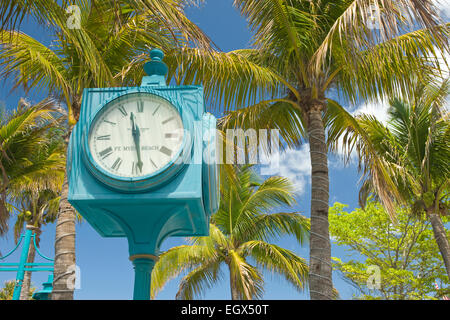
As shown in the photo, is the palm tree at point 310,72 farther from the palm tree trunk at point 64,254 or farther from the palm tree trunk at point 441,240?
the palm tree trunk at point 441,240

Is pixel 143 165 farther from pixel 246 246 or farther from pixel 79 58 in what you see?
pixel 246 246

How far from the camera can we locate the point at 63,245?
712 cm

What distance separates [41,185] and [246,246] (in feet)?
25.1

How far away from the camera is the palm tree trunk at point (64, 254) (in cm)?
659

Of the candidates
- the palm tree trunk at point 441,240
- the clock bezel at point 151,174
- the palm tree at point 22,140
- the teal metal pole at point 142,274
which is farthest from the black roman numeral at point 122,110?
the palm tree trunk at point 441,240

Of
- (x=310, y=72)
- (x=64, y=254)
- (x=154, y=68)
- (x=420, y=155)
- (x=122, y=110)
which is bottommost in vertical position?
(x=122, y=110)

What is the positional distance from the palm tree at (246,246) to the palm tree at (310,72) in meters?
→ 7.18

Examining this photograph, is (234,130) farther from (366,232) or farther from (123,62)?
(366,232)

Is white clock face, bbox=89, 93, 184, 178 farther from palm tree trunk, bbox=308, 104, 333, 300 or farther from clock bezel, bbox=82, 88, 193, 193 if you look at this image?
palm tree trunk, bbox=308, 104, 333, 300

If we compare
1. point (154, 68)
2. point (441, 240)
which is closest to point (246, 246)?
point (441, 240)

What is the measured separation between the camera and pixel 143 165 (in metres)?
1.89

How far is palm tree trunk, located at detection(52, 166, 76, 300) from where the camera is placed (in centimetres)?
659

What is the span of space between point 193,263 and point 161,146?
51.9 feet
